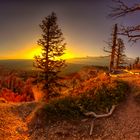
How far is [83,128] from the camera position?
19062 mm

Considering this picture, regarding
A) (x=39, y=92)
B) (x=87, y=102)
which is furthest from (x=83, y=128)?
(x=39, y=92)

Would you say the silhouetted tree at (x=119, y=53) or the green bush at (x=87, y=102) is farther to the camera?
the silhouetted tree at (x=119, y=53)

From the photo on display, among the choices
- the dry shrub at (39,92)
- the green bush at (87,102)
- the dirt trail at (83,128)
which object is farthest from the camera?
the dry shrub at (39,92)

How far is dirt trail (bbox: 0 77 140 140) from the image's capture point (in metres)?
18.2

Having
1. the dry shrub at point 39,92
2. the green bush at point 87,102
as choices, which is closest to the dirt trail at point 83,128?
the green bush at point 87,102

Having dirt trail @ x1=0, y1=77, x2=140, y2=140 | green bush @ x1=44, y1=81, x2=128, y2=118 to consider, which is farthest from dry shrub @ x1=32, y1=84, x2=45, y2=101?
dirt trail @ x1=0, y1=77, x2=140, y2=140

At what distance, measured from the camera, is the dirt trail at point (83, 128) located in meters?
18.2

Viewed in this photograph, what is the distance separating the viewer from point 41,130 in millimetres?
19188

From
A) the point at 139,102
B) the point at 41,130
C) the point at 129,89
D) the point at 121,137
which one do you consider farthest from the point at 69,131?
the point at 129,89

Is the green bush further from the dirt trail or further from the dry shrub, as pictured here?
the dry shrub

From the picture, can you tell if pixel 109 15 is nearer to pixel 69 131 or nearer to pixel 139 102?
pixel 139 102

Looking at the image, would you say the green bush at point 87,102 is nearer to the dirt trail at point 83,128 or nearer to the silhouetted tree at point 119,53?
the dirt trail at point 83,128

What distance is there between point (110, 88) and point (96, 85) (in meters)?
1.51

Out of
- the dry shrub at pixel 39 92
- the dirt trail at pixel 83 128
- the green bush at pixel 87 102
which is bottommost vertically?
the dry shrub at pixel 39 92
